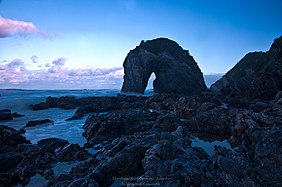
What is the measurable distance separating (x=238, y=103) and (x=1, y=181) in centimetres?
1826

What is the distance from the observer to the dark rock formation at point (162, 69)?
50.5 meters

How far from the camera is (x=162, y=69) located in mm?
53000

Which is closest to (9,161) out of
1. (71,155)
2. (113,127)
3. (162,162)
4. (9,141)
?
(71,155)

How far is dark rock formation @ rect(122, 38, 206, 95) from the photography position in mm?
50500

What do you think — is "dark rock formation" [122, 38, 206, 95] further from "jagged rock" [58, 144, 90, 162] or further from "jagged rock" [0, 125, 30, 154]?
"jagged rock" [58, 144, 90, 162]

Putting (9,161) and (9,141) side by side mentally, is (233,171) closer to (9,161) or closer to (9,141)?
(9,161)

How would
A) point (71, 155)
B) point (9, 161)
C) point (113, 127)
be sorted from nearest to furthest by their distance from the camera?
point (9, 161), point (71, 155), point (113, 127)

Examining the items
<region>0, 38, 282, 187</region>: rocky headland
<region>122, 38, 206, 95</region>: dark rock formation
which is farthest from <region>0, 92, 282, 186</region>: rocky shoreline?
<region>122, 38, 206, 95</region>: dark rock formation

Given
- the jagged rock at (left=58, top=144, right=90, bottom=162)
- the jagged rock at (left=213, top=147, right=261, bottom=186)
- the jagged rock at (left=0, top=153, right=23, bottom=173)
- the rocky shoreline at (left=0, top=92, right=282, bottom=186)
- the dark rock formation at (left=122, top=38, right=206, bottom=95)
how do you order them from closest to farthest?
1. the jagged rock at (left=213, top=147, right=261, bottom=186)
2. the rocky shoreline at (left=0, top=92, right=282, bottom=186)
3. the jagged rock at (left=0, top=153, right=23, bottom=173)
4. the jagged rock at (left=58, top=144, right=90, bottom=162)
5. the dark rock formation at (left=122, top=38, right=206, bottom=95)

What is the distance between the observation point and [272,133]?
571 centimetres

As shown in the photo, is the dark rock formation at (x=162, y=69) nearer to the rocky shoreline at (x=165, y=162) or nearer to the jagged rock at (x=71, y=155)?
the rocky shoreline at (x=165, y=162)

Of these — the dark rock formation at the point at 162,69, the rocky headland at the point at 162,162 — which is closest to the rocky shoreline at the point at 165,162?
the rocky headland at the point at 162,162

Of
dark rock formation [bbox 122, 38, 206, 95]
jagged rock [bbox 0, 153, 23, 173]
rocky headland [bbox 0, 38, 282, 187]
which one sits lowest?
jagged rock [bbox 0, 153, 23, 173]

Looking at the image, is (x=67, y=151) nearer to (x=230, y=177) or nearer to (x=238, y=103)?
(x=230, y=177)
